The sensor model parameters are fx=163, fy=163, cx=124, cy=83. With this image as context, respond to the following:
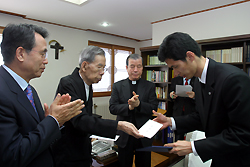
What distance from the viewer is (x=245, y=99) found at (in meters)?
0.98

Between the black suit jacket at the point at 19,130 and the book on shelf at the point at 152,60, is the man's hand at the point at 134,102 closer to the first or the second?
the black suit jacket at the point at 19,130

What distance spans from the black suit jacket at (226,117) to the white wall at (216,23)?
2757 mm

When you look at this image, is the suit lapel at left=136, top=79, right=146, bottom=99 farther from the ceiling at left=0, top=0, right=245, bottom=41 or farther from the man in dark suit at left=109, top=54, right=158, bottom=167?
the ceiling at left=0, top=0, right=245, bottom=41

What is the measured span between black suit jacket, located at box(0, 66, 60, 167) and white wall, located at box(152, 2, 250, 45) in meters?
3.73

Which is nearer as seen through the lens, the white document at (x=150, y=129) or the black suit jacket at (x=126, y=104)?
the white document at (x=150, y=129)

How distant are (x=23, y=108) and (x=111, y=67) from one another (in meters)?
5.04

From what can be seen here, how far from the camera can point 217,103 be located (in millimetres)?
1109

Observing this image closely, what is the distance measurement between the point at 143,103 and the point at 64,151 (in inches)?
42.4

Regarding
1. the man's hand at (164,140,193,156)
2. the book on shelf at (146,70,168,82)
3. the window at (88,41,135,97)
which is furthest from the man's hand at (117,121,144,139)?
the window at (88,41,135,97)

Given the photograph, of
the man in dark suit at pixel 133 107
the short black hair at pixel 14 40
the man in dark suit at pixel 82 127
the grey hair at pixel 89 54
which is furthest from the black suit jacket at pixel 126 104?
the short black hair at pixel 14 40

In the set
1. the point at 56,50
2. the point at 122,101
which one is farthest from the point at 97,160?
the point at 56,50

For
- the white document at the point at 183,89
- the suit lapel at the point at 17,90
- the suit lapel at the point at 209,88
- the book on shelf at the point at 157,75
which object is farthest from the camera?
the book on shelf at the point at 157,75

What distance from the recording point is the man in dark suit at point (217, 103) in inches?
39.8

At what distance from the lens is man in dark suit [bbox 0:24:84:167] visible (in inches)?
32.4
